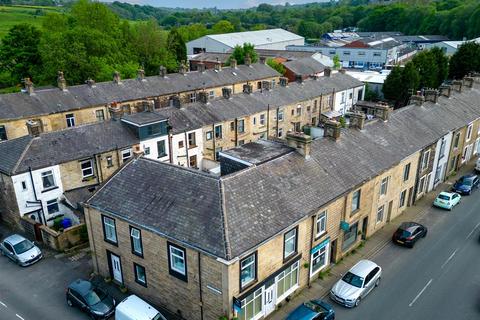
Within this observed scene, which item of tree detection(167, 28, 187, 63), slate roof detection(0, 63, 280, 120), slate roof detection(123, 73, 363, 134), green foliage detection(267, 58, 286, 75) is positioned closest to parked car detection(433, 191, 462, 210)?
slate roof detection(123, 73, 363, 134)

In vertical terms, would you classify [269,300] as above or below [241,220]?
below

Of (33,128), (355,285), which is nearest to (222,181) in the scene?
(355,285)

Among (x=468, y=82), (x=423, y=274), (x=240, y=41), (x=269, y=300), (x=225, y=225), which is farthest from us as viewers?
(x=240, y=41)

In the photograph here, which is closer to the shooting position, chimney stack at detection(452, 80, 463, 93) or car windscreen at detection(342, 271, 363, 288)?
car windscreen at detection(342, 271, 363, 288)

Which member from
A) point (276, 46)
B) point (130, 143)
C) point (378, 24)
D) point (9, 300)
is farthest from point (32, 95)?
point (378, 24)

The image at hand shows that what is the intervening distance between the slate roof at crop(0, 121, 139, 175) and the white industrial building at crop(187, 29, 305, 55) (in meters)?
69.8

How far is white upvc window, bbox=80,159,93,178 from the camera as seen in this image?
103 ft

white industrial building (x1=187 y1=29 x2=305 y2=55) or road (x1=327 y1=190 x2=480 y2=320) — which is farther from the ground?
white industrial building (x1=187 y1=29 x2=305 y2=55)

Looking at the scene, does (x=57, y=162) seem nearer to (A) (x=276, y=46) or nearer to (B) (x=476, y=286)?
(B) (x=476, y=286)

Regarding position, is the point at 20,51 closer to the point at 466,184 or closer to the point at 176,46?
the point at 176,46

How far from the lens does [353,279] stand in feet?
73.1

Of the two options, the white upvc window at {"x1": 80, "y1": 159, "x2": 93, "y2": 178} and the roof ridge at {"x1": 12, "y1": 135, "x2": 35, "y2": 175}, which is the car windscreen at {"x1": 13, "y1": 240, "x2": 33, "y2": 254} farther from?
the white upvc window at {"x1": 80, "y1": 159, "x2": 93, "y2": 178}

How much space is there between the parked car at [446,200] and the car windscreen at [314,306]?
18.6 meters

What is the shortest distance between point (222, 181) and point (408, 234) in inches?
606
